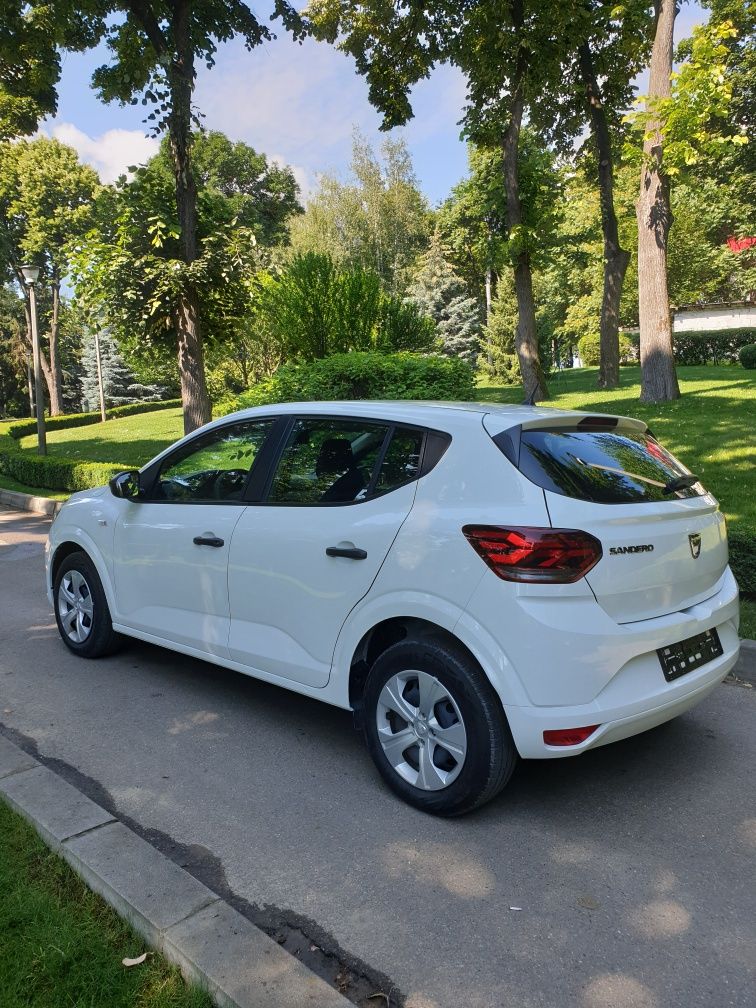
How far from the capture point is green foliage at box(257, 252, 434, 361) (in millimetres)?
13672

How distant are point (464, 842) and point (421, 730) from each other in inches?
18.1

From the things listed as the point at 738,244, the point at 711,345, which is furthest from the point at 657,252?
the point at 738,244

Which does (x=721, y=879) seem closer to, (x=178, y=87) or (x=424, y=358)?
(x=424, y=358)

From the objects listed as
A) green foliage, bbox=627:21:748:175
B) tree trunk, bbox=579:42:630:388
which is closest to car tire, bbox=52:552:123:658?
green foliage, bbox=627:21:748:175

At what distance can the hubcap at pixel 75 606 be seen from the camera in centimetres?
517

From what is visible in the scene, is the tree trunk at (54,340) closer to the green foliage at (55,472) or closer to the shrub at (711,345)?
the green foliage at (55,472)

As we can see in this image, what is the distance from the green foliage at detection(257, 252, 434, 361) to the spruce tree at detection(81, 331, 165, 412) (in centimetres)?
3886

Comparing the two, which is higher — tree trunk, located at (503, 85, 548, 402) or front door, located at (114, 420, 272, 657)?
tree trunk, located at (503, 85, 548, 402)

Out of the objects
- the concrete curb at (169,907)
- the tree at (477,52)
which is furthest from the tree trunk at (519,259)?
the concrete curb at (169,907)

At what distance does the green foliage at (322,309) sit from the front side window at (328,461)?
9983 millimetres

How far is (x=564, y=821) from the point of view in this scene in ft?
10.4

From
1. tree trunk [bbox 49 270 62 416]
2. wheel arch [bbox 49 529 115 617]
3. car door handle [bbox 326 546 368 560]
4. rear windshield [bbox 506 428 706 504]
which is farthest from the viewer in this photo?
tree trunk [bbox 49 270 62 416]

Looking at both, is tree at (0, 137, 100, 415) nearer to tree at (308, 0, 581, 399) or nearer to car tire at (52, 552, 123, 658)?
tree at (308, 0, 581, 399)

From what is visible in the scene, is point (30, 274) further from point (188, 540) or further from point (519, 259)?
point (188, 540)
